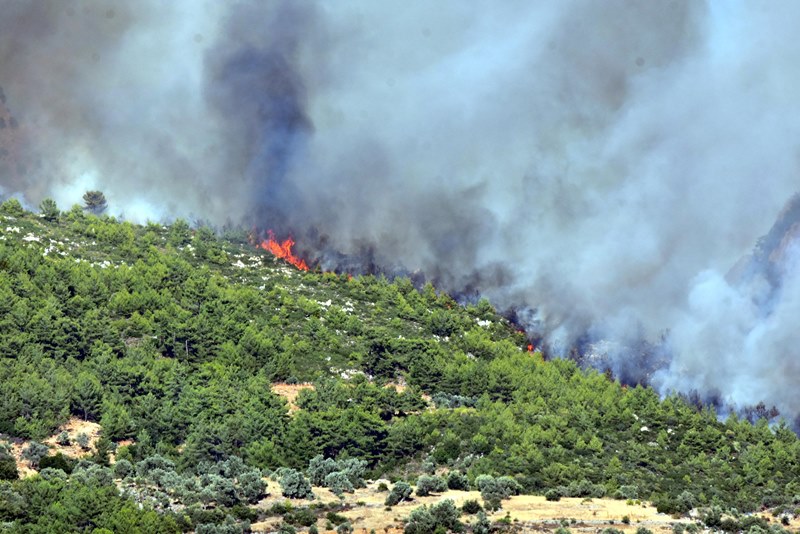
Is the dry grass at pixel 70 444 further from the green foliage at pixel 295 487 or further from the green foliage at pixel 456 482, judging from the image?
the green foliage at pixel 456 482

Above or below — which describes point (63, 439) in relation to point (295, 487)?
above

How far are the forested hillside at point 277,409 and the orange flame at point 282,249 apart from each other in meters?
25.9

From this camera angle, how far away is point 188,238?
550 feet

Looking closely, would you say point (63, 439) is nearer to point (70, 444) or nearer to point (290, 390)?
point (70, 444)

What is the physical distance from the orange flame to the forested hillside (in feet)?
85.0

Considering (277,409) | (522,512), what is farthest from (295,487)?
(277,409)

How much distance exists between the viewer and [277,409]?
10581cm

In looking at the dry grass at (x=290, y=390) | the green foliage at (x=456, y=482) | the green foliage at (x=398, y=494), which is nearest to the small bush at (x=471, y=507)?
the green foliage at (x=398, y=494)

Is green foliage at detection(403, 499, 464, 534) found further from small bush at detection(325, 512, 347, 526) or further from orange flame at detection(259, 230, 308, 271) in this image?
orange flame at detection(259, 230, 308, 271)

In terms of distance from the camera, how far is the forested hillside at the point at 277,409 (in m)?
86.3

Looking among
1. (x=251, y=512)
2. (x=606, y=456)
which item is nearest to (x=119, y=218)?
(x=606, y=456)

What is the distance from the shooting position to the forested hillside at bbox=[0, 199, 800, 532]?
8631cm

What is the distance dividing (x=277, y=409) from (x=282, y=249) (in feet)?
241

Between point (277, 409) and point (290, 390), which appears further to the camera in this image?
point (290, 390)
